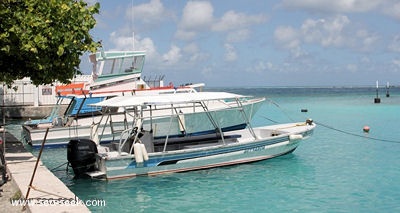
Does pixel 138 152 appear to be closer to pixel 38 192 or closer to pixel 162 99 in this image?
pixel 162 99

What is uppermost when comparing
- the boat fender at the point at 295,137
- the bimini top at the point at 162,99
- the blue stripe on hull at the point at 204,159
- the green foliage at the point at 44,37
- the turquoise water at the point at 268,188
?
the green foliage at the point at 44,37

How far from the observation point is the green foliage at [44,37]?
37.5 ft

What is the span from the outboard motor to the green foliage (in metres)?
2.00

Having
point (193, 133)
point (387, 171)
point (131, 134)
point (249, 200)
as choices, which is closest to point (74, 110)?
point (193, 133)

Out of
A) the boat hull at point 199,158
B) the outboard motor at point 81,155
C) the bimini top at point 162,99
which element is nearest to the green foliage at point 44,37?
the bimini top at point 162,99

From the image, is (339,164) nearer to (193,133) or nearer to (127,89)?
(193,133)

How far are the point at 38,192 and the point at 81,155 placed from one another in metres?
4.76

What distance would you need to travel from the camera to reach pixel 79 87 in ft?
74.1

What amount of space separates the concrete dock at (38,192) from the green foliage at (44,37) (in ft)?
8.99

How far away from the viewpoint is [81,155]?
13219 mm

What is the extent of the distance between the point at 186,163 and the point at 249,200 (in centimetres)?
335

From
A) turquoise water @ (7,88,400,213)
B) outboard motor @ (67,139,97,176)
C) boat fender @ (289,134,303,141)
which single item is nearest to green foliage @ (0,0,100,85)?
outboard motor @ (67,139,97,176)

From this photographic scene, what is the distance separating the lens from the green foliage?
1142 cm

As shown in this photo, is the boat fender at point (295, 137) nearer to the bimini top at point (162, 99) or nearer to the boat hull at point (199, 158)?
the boat hull at point (199, 158)
